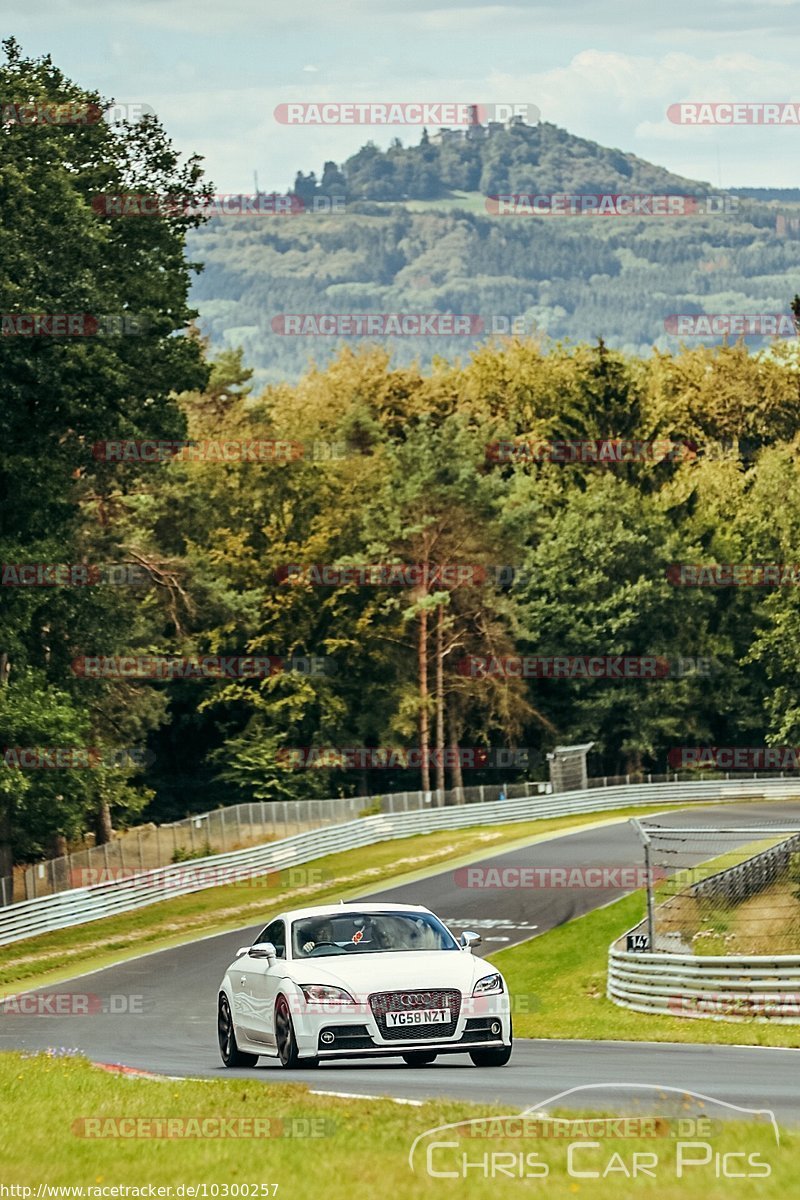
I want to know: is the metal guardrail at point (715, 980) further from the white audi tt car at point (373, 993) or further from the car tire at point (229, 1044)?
the car tire at point (229, 1044)

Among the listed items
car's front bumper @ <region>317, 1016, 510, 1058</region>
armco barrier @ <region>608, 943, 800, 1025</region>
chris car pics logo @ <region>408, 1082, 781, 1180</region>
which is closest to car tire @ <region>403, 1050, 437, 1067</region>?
car's front bumper @ <region>317, 1016, 510, 1058</region>

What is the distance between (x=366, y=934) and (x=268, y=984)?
105 centimetres

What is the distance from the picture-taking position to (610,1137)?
10.6 m

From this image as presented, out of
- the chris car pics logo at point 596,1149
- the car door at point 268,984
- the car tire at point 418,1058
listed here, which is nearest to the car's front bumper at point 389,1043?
the car tire at point 418,1058

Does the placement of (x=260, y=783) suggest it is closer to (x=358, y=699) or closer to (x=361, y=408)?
(x=358, y=699)

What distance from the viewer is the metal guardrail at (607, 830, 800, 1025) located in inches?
965

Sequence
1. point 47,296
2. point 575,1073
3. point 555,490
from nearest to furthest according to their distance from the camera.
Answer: point 575,1073
point 47,296
point 555,490

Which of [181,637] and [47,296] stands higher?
[47,296]

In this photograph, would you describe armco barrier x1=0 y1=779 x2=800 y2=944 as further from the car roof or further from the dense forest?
the car roof

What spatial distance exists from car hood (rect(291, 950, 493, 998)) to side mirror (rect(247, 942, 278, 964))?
553 mm

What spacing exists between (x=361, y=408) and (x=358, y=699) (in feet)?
53.2

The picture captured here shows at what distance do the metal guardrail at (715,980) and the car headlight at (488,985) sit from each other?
803 centimetres

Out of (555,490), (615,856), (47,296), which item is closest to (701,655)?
(555,490)

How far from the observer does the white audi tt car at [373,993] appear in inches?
650
